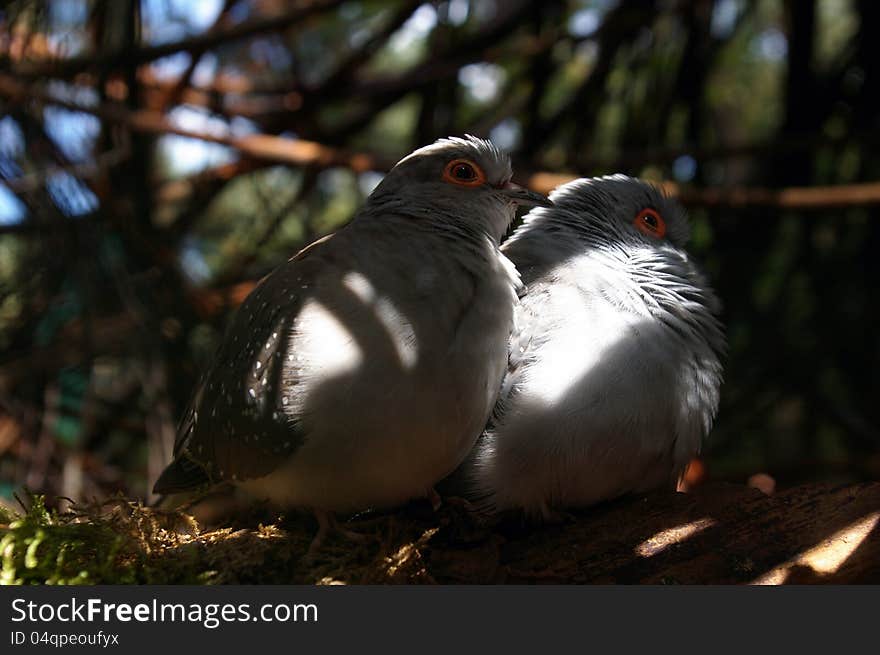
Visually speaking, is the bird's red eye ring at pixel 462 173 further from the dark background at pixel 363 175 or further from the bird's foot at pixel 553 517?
the dark background at pixel 363 175

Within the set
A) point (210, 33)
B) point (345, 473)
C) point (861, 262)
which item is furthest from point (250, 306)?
point (861, 262)

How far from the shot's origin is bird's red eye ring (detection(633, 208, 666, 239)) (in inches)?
128

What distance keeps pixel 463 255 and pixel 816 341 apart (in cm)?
411

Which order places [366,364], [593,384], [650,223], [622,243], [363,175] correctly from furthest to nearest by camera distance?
[363,175] < [650,223] < [622,243] < [593,384] < [366,364]

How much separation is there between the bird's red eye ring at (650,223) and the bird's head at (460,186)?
0.61 m

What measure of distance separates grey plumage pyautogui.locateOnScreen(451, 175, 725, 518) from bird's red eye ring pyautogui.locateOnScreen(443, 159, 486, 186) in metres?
0.40

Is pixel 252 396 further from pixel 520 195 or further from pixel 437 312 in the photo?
pixel 520 195

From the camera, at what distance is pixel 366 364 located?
2174 mm

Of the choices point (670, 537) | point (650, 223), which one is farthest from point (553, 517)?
point (650, 223)

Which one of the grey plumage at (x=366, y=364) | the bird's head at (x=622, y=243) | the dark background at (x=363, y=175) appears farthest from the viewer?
the dark background at (x=363, y=175)

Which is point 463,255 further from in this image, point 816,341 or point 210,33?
point 816,341

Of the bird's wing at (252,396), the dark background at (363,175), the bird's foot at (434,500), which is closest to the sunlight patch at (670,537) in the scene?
the bird's foot at (434,500)

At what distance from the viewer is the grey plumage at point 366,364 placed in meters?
2.20

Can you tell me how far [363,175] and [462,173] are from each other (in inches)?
102
